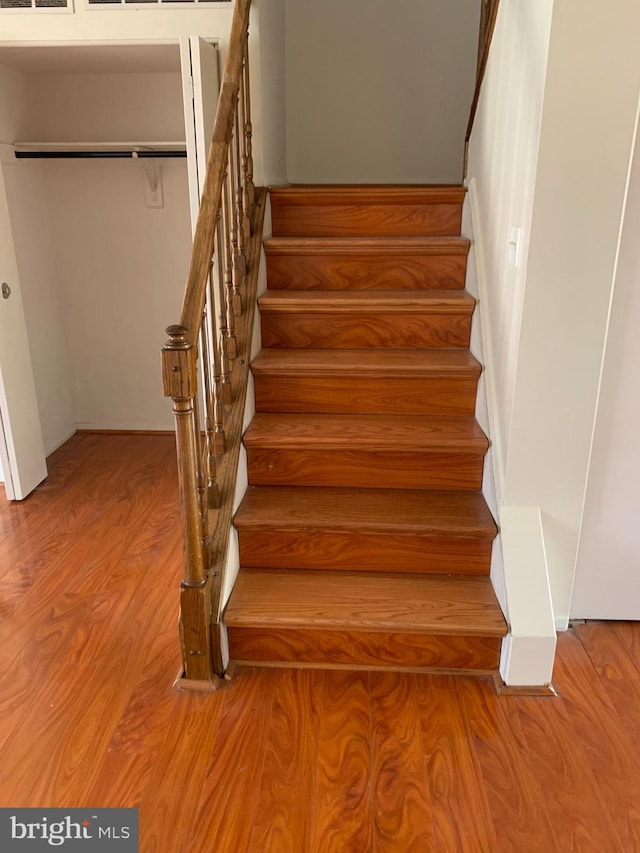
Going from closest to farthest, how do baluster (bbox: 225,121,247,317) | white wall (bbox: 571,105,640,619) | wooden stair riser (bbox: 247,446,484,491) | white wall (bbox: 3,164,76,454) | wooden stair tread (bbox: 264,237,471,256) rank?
white wall (bbox: 571,105,640,619) < wooden stair riser (bbox: 247,446,484,491) < baluster (bbox: 225,121,247,317) < wooden stair tread (bbox: 264,237,471,256) < white wall (bbox: 3,164,76,454)

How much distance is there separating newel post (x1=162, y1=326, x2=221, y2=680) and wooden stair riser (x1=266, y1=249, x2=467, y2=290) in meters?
1.19

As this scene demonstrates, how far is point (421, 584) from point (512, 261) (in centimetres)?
112

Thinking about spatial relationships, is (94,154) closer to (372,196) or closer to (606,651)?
(372,196)

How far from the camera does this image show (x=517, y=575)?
2102 millimetres

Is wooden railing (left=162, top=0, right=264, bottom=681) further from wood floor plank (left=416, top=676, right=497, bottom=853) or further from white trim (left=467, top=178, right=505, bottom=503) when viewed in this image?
white trim (left=467, top=178, right=505, bottom=503)

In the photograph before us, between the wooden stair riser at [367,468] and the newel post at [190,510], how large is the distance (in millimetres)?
500

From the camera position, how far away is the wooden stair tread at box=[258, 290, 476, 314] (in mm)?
2650

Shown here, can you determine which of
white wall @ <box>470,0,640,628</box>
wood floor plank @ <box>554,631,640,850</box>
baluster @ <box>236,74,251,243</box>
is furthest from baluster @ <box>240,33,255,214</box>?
wood floor plank @ <box>554,631,640,850</box>

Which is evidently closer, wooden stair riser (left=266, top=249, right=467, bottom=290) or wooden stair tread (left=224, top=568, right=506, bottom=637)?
wooden stair tread (left=224, top=568, right=506, bottom=637)

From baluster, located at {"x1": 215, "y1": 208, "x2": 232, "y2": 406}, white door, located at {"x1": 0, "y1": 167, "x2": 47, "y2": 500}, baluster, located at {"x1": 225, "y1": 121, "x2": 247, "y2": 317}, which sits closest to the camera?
baluster, located at {"x1": 215, "y1": 208, "x2": 232, "y2": 406}

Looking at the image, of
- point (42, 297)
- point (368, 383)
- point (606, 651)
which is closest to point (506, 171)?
point (368, 383)

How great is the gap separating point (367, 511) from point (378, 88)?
2678 millimetres

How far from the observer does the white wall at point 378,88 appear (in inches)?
146

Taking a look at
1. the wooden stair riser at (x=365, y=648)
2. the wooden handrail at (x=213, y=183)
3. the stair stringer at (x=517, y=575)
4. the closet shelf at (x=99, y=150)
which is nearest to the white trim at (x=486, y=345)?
the stair stringer at (x=517, y=575)
